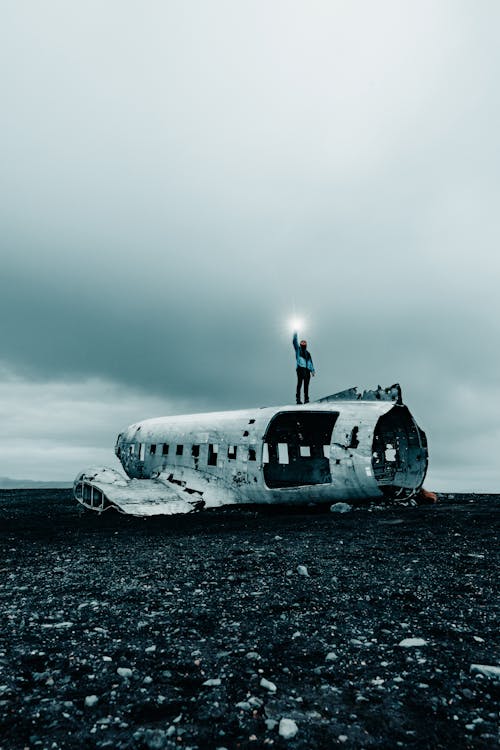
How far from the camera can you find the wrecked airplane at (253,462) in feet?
58.0

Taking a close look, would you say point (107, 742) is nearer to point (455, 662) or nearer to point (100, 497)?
point (455, 662)

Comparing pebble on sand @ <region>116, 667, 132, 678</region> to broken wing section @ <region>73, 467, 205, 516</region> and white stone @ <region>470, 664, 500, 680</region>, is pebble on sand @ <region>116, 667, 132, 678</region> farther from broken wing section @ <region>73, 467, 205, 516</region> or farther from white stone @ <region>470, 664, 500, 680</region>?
broken wing section @ <region>73, 467, 205, 516</region>

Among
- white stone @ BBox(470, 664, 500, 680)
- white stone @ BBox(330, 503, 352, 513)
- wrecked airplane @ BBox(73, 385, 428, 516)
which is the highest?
wrecked airplane @ BBox(73, 385, 428, 516)

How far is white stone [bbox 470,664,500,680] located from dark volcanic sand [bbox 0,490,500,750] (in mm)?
93

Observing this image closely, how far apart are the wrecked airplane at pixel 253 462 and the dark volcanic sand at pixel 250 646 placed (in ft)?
20.2

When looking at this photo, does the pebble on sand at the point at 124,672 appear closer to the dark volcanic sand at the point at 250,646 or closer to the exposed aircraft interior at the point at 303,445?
the dark volcanic sand at the point at 250,646

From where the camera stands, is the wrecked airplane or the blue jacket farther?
the blue jacket

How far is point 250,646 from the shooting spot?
5496mm

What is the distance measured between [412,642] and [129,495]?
1546 centimetres

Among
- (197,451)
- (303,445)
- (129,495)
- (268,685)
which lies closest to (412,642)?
(268,685)

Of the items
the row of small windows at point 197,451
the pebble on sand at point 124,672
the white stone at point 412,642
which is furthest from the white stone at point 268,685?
the row of small windows at point 197,451

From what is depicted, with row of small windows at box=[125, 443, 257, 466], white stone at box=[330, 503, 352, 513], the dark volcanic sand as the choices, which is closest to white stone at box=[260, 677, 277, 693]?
the dark volcanic sand

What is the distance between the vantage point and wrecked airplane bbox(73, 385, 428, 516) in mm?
17672

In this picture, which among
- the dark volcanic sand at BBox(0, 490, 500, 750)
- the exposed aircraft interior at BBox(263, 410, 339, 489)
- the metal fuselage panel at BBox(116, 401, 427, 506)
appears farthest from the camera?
the exposed aircraft interior at BBox(263, 410, 339, 489)
